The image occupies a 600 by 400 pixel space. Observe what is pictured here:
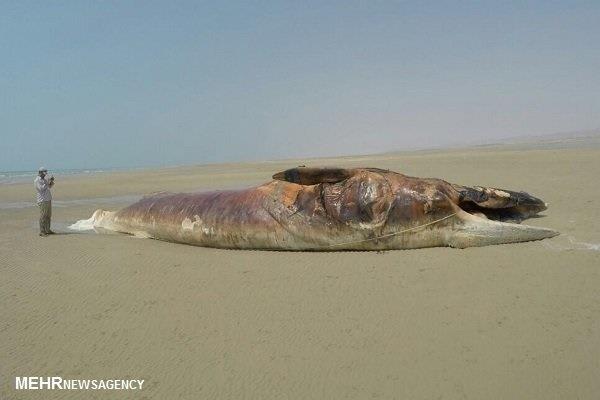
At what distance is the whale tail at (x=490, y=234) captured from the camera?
475 cm

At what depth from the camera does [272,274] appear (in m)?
4.42

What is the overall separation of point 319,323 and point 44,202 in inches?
250

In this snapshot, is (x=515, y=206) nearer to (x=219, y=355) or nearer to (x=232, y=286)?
(x=232, y=286)

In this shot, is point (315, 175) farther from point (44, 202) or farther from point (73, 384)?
point (44, 202)

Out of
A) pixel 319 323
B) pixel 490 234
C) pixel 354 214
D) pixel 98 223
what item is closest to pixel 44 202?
pixel 98 223

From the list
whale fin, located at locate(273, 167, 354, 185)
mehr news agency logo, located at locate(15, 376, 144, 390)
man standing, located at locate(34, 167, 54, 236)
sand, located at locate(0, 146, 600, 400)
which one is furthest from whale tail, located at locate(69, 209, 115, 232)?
mehr news agency logo, located at locate(15, 376, 144, 390)

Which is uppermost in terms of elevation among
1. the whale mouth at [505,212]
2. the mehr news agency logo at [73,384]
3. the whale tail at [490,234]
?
the whale mouth at [505,212]

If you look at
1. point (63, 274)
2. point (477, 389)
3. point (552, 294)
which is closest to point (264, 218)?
point (63, 274)

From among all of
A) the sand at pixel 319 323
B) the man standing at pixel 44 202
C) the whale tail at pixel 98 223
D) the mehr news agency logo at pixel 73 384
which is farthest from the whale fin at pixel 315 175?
the man standing at pixel 44 202

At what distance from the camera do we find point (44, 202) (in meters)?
7.74

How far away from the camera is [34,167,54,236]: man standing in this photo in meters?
7.36

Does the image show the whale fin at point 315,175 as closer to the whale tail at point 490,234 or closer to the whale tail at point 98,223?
the whale tail at point 490,234

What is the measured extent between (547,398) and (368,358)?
93cm

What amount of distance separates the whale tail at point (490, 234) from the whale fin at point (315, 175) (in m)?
1.39
